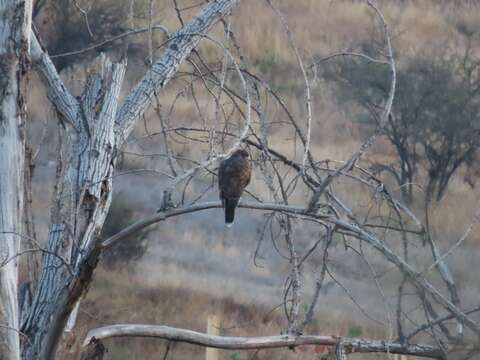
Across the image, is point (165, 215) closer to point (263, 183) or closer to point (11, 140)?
point (11, 140)

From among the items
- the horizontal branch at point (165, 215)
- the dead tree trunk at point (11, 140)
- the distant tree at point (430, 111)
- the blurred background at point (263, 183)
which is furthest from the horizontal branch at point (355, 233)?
the distant tree at point (430, 111)

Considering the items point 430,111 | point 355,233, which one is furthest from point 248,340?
point 430,111

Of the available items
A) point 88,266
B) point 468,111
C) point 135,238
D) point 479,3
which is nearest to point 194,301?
point 135,238

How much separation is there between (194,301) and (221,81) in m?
10.9

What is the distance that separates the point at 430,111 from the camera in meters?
20.9

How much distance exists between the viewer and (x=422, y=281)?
420cm

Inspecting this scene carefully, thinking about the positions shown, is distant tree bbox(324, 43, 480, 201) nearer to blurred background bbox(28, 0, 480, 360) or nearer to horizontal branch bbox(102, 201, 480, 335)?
blurred background bbox(28, 0, 480, 360)

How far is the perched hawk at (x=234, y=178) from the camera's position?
682 cm

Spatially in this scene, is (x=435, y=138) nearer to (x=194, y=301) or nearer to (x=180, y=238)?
(x=180, y=238)

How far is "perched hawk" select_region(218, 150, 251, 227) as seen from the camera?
682 centimetres

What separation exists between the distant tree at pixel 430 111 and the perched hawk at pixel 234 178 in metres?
12.6

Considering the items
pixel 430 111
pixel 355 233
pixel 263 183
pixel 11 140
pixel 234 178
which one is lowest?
pixel 355 233

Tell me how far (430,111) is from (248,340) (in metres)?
16.3

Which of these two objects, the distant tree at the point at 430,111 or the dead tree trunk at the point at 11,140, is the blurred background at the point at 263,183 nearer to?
the distant tree at the point at 430,111
